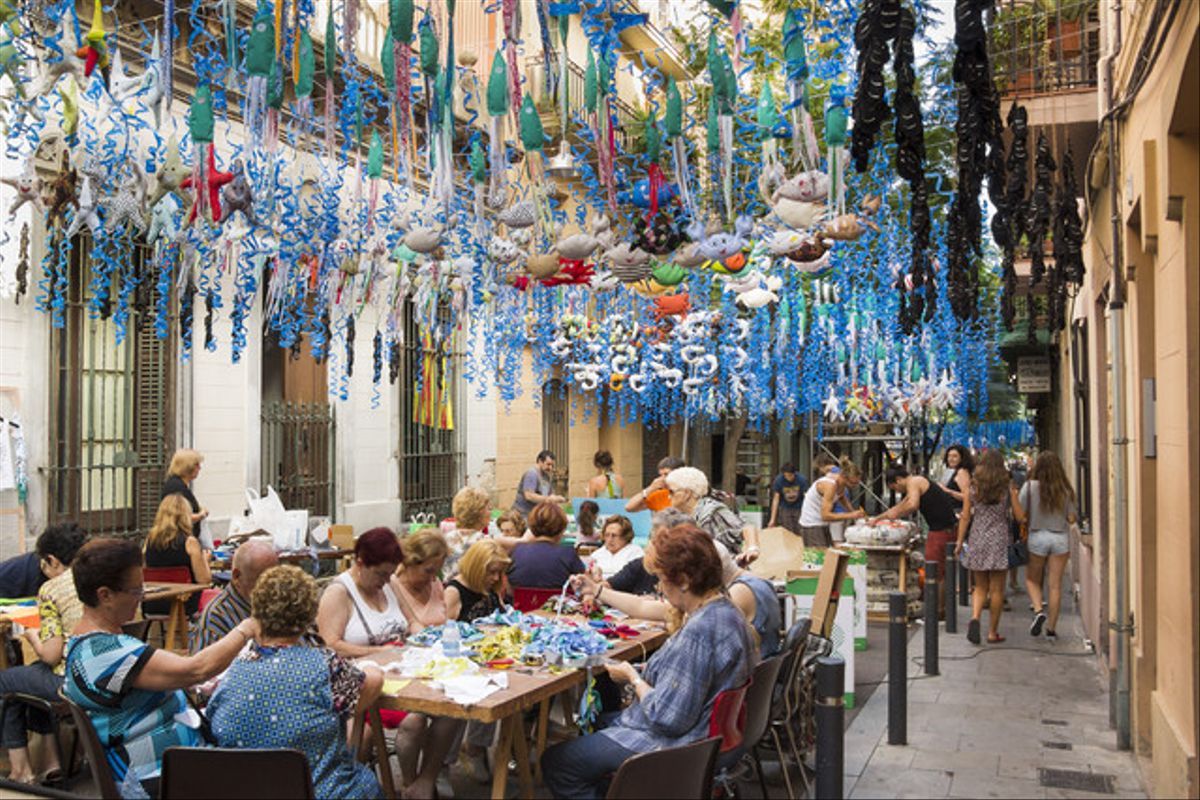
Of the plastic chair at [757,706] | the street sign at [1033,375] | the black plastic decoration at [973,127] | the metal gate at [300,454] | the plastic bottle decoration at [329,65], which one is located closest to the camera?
the black plastic decoration at [973,127]

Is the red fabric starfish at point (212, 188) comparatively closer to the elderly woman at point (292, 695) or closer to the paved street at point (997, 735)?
the elderly woman at point (292, 695)

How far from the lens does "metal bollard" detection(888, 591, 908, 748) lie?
6.36 meters

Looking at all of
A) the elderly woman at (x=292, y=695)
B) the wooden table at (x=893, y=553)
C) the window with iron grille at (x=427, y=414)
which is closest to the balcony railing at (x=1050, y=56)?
the wooden table at (x=893, y=553)

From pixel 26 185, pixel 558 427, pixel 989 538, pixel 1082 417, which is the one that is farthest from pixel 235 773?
pixel 558 427

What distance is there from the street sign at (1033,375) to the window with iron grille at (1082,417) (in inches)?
310

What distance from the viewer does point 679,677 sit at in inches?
163

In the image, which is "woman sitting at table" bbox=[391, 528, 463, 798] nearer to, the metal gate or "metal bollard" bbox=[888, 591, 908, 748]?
"metal bollard" bbox=[888, 591, 908, 748]

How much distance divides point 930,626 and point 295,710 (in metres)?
5.81

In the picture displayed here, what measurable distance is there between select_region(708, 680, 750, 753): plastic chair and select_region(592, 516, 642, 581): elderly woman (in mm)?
2835

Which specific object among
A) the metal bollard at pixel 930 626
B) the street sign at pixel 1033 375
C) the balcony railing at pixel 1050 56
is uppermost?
the balcony railing at pixel 1050 56

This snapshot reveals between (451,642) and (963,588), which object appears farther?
(963,588)

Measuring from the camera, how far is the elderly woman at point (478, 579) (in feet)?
20.1

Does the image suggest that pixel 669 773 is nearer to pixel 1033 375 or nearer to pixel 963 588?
pixel 963 588

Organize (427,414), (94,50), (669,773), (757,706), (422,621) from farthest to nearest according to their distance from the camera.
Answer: (427,414), (94,50), (422,621), (757,706), (669,773)
